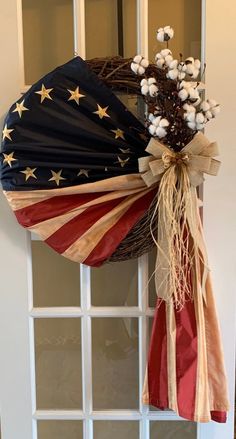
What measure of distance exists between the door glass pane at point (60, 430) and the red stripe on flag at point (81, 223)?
1.91 ft

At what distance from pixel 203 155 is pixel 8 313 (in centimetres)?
67

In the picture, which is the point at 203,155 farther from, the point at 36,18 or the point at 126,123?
the point at 36,18

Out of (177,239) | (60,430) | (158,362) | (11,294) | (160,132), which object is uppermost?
(160,132)

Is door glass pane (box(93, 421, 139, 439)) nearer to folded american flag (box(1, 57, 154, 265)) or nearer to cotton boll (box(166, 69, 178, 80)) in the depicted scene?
folded american flag (box(1, 57, 154, 265))

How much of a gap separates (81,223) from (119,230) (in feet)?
0.31

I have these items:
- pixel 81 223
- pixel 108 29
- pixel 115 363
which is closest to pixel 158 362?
pixel 115 363

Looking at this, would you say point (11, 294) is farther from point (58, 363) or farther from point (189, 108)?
point (189, 108)

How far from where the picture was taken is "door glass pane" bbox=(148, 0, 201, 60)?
4.44 ft

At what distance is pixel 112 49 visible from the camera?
4.54 ft

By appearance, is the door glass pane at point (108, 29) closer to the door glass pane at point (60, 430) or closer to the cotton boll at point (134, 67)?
the cotton boll at point (134, 67)

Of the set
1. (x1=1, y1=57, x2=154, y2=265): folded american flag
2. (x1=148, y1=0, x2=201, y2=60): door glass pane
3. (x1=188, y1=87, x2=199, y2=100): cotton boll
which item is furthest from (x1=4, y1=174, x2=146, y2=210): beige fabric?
(x1=148, y1=0, x2=201, y2=60): door glass pane

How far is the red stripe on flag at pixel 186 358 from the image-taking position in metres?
1.30

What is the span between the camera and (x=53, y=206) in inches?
50.7

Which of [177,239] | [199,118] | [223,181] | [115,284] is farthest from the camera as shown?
[115,284]
